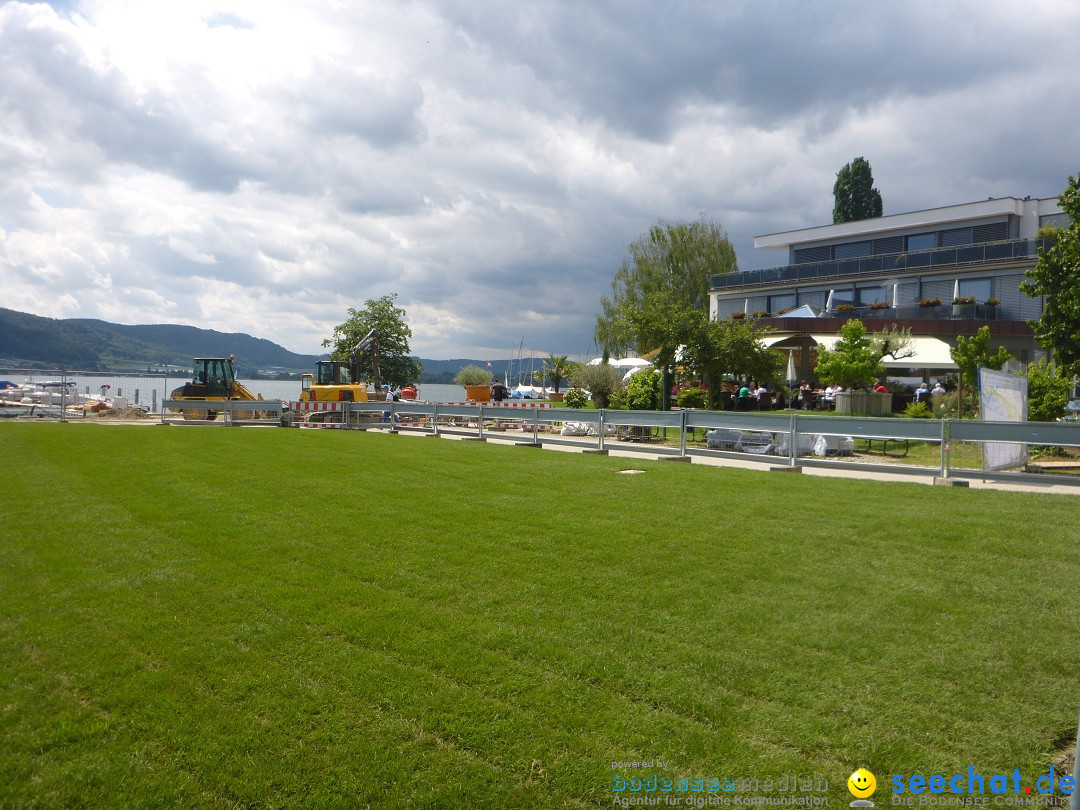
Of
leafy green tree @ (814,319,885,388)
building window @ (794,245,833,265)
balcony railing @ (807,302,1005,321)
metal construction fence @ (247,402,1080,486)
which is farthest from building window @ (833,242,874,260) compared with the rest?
metal construction fence @ (247,402,1080,486)

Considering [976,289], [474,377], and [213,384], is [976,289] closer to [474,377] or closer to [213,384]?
[213,384]

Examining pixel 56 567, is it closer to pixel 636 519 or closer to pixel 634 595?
pixel 634 595

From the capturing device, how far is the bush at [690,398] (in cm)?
2766

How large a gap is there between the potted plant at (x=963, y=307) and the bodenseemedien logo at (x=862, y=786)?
41.6 metres

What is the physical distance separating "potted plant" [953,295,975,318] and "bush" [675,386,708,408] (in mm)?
19314

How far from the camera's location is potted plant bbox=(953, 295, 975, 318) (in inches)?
1542

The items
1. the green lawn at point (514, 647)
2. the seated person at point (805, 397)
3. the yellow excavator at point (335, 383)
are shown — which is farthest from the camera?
the yellow excavator at point (335, 383)

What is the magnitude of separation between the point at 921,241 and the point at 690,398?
3107 centimetres

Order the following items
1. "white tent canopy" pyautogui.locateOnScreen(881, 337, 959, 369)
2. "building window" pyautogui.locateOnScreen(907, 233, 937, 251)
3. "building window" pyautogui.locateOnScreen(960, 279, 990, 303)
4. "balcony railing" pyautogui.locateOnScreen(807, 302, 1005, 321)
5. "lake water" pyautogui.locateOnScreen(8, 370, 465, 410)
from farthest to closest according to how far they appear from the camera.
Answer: "building window" pyautogui.locateOnScreen(907, 233, 937, 251)
"lake water" pyautogui.locateOnScreen(8, 370, 465, 410)
"building window" pyautogui.locateOnScreen(960, 279, 990, 303)
"balcony railing" pyautogui.locateOnScreen(807, 302, 1005, 321)
"white tent canopy" pyautogui.locateOnScreen(881, 337, 959, 369)

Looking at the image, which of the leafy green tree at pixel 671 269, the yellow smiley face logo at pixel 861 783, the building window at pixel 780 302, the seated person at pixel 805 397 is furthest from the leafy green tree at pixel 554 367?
the yellow smiley face logo at pixel 861 783

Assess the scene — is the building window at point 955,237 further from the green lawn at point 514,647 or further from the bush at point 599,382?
the green lawn at point 514,647

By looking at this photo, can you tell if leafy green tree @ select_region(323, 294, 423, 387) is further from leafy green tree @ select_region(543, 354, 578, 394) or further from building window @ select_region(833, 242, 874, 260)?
building window @ select_region(833, 242, 874, 260)

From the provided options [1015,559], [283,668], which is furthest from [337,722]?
[1015,559]

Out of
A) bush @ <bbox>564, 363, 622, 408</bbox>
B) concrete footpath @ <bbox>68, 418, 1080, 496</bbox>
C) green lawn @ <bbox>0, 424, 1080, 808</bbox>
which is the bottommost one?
green lawn @ <bbox>0, 424, 1080, 808</bbox>
